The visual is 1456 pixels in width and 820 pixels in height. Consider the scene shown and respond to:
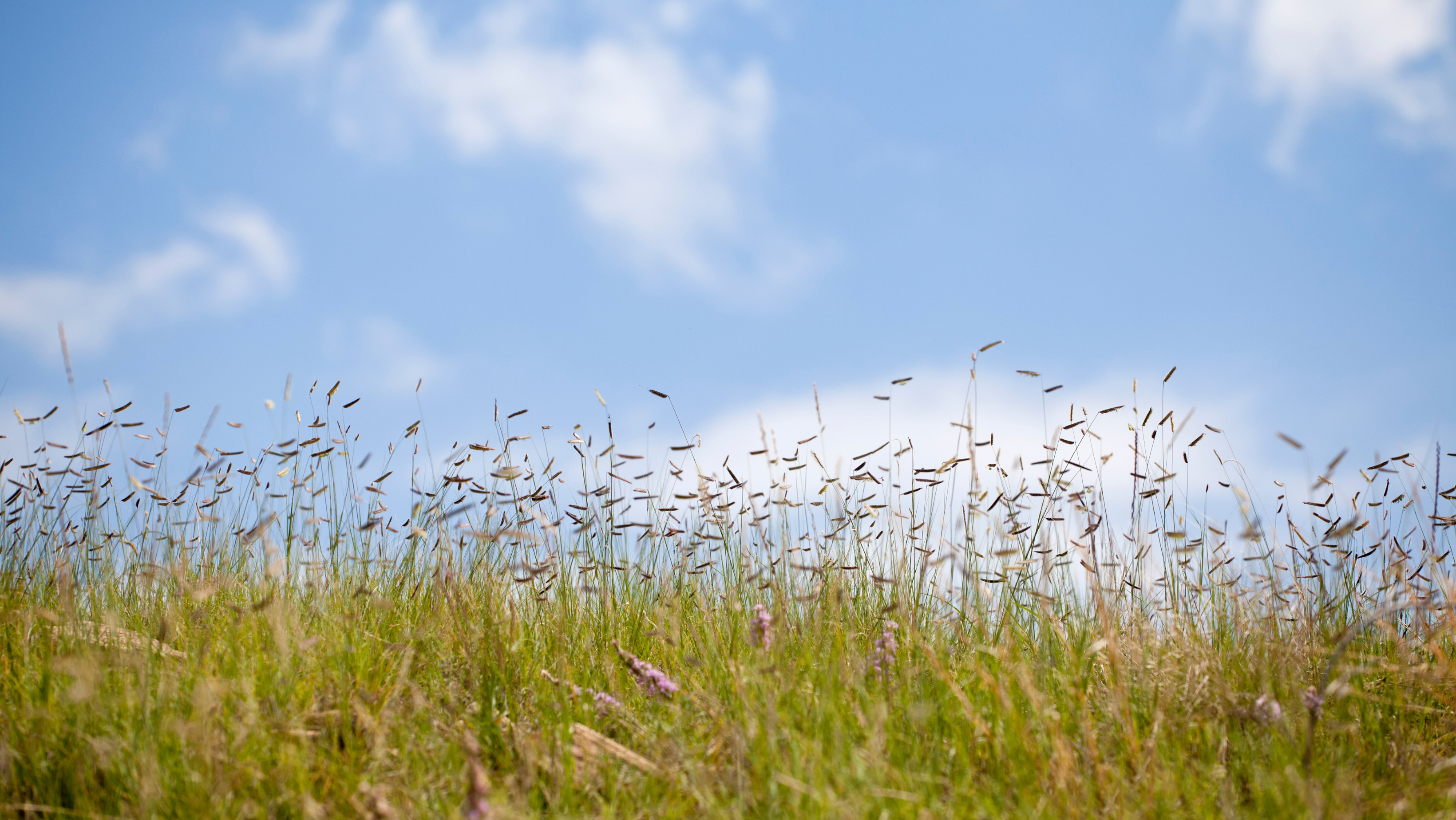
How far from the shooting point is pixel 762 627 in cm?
322

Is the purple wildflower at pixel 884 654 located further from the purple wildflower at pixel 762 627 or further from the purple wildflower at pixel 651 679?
the purple wildflower at pixel 651 679

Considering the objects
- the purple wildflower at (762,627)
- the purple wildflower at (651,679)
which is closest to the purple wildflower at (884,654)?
the purple wildflower at (762,627)

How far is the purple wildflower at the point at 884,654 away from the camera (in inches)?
118

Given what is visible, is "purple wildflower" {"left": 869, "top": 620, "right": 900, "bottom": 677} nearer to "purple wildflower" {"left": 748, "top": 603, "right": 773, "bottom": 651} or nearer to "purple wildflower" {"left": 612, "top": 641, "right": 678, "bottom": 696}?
"purple wildflower" {"left": 748, "top": 603, "right": 773, "bottom": 651}

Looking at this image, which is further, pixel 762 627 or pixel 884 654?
pixel 762 627

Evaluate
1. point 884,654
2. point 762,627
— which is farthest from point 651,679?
A: point 884,654

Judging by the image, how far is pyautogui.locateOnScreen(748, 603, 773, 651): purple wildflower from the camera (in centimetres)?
312

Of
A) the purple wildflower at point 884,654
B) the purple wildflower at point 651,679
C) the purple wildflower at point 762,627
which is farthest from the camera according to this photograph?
the purple wildflower at point 762,627

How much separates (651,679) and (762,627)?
1.66ft

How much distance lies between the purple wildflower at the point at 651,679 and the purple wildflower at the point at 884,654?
74cm

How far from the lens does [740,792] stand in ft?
6.77

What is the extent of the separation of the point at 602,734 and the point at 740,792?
78 cm

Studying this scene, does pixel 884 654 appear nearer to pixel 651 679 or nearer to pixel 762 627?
pixel 762 627

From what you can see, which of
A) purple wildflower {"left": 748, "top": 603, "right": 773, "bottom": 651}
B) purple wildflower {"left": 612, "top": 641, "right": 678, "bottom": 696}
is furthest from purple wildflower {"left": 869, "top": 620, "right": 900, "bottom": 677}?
purple wildflower {"left": 612, "top": 641, "right": 678, "bottom": 696}
